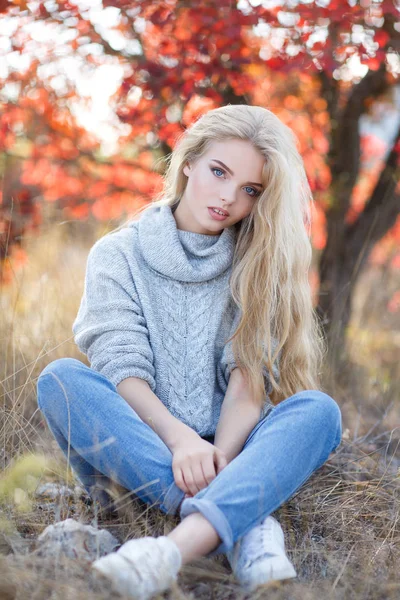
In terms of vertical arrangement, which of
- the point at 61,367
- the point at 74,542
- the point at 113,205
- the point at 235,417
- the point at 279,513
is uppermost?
the point at 61,367

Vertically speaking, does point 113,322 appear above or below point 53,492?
above

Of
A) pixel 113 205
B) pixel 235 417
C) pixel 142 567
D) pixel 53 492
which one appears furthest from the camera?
pixel 113 205

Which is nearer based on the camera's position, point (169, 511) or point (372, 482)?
point (169, 511)

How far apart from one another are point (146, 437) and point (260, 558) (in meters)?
0.47

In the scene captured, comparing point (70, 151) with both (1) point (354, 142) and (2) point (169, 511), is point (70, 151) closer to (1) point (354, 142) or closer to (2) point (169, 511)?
(1) point (354, 142)

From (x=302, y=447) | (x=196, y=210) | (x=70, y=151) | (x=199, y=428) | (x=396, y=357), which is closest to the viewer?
(x=302, y=447)

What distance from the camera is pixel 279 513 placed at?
2.26 m

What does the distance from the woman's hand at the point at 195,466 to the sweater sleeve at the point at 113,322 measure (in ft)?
1.08

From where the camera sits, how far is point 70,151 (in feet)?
13.1

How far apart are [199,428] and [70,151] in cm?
225

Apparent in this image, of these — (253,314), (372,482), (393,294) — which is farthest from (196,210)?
(393,294)

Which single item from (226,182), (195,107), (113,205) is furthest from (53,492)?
(113,205)

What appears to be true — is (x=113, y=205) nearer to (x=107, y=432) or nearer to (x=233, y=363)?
(x=233, y=363)

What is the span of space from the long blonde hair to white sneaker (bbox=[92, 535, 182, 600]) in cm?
82
